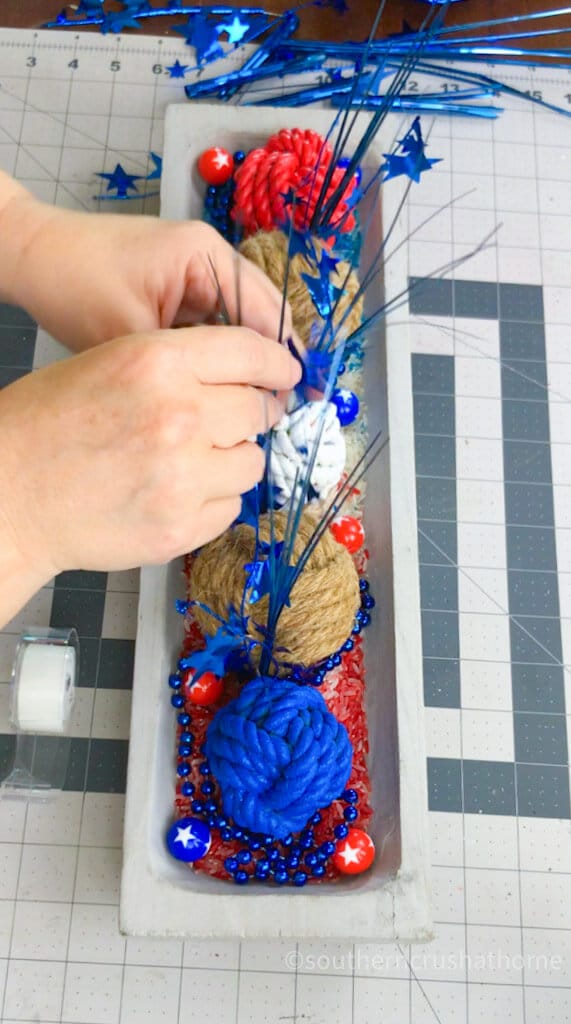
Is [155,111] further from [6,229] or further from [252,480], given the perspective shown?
[252,480]

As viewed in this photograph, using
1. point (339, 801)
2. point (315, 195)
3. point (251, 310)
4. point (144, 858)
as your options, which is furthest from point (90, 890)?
point (315, 195)

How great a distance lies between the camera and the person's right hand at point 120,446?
22.9 inches

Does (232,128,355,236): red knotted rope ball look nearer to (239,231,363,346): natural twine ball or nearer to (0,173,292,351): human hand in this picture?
(239,231,363,346): natural twine ball

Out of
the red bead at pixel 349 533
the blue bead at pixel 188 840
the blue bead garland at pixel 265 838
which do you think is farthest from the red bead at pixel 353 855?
the red bead at pixel 349 533

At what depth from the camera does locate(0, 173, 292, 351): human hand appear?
717mm

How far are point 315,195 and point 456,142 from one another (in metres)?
0.37

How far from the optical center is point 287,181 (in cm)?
94

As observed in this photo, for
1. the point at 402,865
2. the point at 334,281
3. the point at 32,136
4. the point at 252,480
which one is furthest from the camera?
the point at 32,136

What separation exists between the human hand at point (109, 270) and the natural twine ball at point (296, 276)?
124 mm

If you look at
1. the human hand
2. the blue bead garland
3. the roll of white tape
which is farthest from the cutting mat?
the human hand

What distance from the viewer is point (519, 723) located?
1.03 metres

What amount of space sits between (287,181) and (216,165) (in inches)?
4.0

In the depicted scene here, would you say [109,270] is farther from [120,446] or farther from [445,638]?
[445,638]

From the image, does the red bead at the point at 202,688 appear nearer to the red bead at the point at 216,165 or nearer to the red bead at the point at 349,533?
the red bead at the point at 349,533
